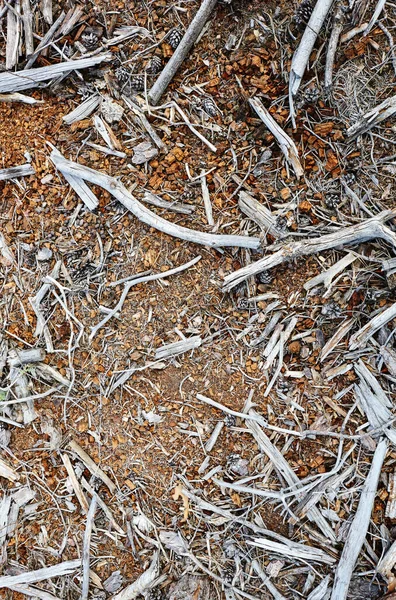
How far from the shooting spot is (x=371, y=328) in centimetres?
198

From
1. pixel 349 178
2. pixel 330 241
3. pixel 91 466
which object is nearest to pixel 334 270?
pixel 330 241

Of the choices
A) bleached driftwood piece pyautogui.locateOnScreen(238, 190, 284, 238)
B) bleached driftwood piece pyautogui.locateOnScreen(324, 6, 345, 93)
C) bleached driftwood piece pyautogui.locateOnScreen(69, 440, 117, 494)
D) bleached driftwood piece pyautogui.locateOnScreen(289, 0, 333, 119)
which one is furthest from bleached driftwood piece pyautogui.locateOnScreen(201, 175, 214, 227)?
bleached driftwood piece pyautogui.locateOnScreen(69, 440, 117, 494)

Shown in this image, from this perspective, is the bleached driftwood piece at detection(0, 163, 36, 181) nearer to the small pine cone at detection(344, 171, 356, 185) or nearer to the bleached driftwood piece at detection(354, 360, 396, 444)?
the small pine cone at detection(344, 171, 356, 185)

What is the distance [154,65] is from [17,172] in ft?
2.27

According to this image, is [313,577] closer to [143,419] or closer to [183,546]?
[183,546]

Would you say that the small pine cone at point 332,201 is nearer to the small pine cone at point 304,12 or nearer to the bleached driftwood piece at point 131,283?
the bleached driftwood piece at point 131,283

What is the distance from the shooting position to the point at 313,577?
2014 mm

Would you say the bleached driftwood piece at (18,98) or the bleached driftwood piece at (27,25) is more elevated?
the bleached driftwood piece at (27,25)

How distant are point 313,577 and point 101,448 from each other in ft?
3.10

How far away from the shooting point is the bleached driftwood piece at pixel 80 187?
2094 mm

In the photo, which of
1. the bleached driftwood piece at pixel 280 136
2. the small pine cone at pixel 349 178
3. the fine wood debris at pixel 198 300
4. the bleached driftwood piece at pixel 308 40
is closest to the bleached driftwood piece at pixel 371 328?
the fine wood debris at pixel 198 300

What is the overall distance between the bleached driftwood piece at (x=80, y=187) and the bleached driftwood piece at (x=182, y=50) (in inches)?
16.5

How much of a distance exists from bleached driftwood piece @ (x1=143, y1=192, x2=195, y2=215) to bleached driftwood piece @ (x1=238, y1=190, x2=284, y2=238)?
20 cm

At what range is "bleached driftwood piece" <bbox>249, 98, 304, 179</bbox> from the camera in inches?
78.7
